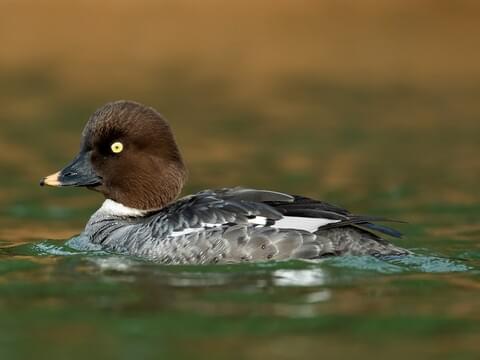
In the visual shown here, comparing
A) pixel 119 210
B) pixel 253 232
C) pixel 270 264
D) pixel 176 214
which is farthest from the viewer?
pixel 119 210

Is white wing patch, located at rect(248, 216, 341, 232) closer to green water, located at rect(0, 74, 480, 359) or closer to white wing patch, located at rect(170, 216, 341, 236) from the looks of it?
white wing patch, located at rect(170, 216, 341, 236)

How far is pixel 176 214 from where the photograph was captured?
29.8 feet

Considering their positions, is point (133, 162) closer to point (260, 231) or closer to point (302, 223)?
point (260, 231)

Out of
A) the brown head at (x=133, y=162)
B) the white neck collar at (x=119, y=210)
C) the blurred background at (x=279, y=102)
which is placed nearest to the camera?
the brown head at (x=133, y=162)

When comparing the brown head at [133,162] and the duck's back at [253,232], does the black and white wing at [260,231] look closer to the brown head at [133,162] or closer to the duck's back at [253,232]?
the duck's back at [253,232]

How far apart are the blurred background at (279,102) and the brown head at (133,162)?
0.89m

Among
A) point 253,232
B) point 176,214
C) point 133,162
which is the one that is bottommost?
point 253,232

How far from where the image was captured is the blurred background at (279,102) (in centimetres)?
1143

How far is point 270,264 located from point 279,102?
10.6 meters

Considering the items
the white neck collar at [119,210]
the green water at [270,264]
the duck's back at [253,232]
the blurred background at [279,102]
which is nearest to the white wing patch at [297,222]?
the duck's back at [253,232]

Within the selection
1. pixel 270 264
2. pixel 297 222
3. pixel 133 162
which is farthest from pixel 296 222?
pixel 133 162

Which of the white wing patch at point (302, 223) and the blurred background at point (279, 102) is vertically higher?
the blurred background at point (279, 102)

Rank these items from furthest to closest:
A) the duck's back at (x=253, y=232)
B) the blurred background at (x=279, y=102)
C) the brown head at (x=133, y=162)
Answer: the blurred background at (x=279, y=102) → the brown head at (x=133, y=162) → the duck's back at (x=253, y=232)

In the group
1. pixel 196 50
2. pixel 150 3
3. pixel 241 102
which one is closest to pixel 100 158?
pixel 241 102
